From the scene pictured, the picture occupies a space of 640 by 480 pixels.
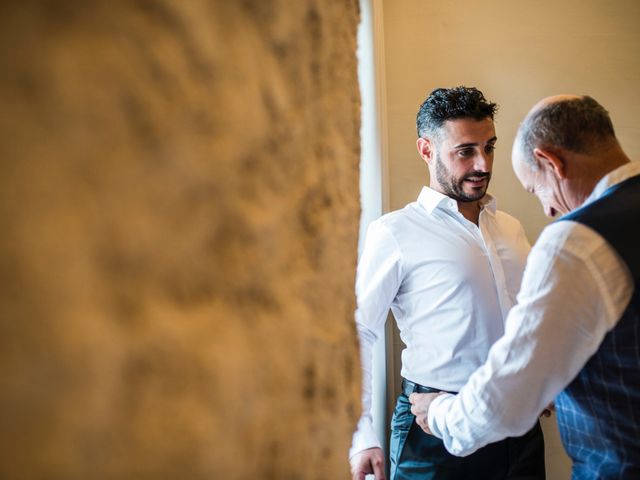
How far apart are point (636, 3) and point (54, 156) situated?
7.86 feet

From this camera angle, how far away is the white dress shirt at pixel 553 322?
641mm

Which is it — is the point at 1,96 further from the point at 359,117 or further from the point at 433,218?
the point at 433,218

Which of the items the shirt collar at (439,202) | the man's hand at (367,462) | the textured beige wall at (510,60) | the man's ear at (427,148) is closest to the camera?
the man's hand at (367,462)

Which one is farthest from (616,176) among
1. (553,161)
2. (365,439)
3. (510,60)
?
(510,60)

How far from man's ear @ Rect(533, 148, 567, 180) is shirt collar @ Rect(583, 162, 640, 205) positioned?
0.25ft

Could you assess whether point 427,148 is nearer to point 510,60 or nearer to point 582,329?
point 510,60

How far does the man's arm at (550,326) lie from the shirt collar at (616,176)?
0.11 meters

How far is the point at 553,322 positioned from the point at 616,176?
0.25 meters

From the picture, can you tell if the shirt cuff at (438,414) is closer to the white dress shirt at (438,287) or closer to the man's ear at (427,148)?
the white dress shirt at (438,287)

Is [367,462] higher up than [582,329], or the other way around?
[582,329]

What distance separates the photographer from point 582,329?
0.66 m

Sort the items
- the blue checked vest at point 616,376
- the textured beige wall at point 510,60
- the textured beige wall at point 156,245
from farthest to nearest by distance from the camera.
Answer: the textured beige wall at point 510,60 < the blue checked vest at point 616,376 < the textured beige wall at point 156,245

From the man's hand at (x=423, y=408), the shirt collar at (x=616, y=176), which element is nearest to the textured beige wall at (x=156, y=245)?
the shirt collar at (x=616, y=176)

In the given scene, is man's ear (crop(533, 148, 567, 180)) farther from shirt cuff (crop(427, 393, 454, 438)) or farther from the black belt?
the black belt
